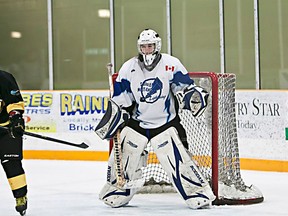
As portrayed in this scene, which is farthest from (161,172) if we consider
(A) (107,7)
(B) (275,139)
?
(A) (107,7)

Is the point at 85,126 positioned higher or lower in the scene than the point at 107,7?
lower

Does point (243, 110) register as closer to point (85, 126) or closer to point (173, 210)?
point (85, 126)

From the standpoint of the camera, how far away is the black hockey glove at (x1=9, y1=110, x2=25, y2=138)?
180 inches

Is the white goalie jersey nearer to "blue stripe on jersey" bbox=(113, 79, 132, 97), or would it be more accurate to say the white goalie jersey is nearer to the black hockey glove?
"blue stripe on jersey" bbox=(113, 79, 132, 97)

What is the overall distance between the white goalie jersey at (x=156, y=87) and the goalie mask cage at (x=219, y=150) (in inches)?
15.9

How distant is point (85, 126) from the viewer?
8.52 meters

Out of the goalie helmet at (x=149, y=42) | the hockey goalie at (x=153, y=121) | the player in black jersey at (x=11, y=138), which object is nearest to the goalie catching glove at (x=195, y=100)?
the hockey goalie at (x=153, y=121)

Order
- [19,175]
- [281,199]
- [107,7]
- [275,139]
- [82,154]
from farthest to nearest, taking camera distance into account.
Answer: [107,7], [82,154], [275,139], [281,199], [19,175]

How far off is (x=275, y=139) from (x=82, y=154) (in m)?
2.29

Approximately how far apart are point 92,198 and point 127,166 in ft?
2.48

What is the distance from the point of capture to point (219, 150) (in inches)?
214

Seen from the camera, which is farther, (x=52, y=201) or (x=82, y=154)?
(x=82, y=154)

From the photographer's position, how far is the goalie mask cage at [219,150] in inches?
207

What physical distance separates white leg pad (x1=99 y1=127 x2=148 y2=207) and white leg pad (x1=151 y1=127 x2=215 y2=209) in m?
0.14
